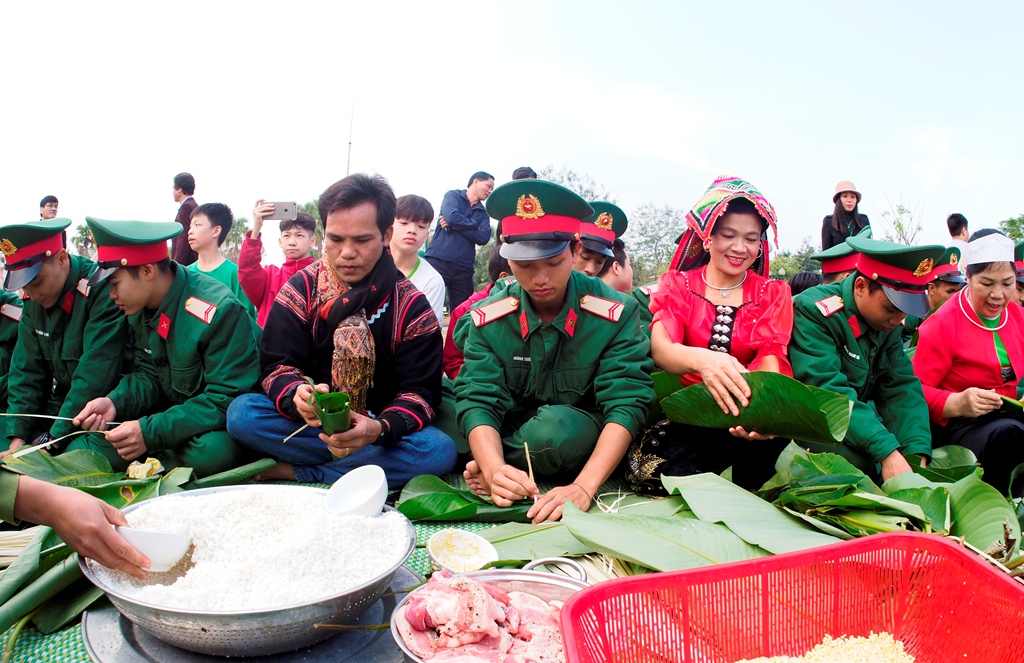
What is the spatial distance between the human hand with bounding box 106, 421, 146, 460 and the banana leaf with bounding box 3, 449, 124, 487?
10 centimetres

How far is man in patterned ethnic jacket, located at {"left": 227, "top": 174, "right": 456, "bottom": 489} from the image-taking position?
2.79 m

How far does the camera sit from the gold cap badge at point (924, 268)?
2.77 m

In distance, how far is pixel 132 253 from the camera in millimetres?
2883

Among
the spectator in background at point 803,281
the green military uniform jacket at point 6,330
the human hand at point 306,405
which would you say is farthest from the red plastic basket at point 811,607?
the spectator in background at point 803,281

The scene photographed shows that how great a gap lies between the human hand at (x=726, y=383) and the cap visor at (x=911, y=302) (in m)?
0.88

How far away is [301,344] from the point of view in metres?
2.94

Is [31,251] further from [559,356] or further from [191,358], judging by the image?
[559,356]

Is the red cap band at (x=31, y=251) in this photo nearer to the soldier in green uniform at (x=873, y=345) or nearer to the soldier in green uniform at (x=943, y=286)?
the soldier in green uniform at (x=873, y=345)

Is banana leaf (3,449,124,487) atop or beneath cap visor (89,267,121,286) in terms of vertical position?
beneath

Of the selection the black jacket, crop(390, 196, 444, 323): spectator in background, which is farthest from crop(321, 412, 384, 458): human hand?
the black jacket

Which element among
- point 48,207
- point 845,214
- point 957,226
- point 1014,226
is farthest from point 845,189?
point 1014,226

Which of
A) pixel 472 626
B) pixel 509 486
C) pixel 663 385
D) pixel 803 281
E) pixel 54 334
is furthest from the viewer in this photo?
pixel 803 281

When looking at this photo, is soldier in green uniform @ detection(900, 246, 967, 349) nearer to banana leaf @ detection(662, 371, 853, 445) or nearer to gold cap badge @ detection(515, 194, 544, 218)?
banana leaf @ detection(662, 371, 853, 445)

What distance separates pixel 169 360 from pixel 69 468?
695 mm
